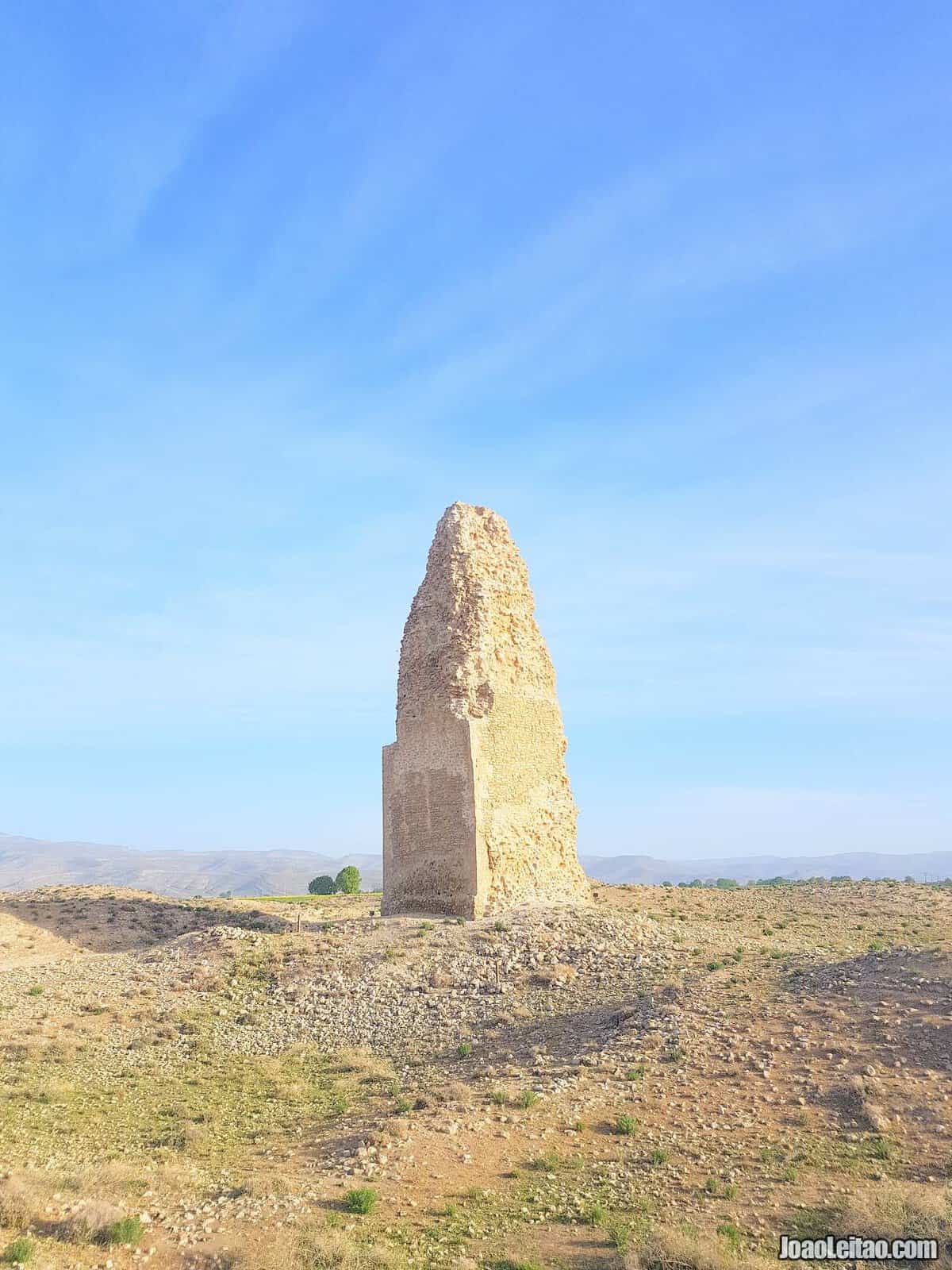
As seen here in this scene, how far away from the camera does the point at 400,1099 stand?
12.3 meters

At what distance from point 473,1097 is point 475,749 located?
10172 mm

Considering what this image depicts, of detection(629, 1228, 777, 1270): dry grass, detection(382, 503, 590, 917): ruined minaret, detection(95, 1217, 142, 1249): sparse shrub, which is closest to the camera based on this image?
detection(629, 1228, 777, 1270): dry grass

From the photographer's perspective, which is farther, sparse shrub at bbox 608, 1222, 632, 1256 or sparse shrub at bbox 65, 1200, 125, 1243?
sparse shrub at bbox 65, 1200, 125, 1243

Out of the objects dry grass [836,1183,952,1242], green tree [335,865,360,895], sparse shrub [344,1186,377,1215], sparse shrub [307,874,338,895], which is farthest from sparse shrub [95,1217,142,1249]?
sparse shrub [307,874,338,895]

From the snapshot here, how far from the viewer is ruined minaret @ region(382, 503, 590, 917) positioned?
2153 centimetres

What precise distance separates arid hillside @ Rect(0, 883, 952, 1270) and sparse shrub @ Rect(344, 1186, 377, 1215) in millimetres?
18

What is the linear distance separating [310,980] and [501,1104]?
286 inches

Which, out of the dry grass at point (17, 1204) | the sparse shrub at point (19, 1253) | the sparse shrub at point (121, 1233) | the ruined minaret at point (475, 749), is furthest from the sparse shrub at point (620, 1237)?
the ruined minaret at point (475, 749)

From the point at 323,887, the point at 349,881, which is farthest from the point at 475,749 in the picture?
the point at 323,887

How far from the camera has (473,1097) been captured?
12047 millimetres

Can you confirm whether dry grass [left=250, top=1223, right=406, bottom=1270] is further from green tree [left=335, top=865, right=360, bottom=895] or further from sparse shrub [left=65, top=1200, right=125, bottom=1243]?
green tree [left=335, top=865, right=360, bottom=895]

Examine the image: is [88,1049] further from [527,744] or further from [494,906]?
[527,744]

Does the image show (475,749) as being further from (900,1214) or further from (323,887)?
(323,887)

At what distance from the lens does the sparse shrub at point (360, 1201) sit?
9203 millimetres
